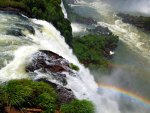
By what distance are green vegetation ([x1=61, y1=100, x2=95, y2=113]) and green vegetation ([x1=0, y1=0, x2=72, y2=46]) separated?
14943mm

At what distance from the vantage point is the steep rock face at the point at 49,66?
64.4ft

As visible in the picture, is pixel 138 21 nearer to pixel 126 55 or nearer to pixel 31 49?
pixel 126 55

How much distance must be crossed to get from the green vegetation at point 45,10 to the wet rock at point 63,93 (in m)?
12.7

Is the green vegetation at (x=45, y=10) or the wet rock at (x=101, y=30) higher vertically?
the green vegetation at (x=45, y=10)

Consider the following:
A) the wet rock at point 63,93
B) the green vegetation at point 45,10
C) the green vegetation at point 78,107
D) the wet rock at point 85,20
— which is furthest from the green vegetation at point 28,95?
the wet rock at point 85,20

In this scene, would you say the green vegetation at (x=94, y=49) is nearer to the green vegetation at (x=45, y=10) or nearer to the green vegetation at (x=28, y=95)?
the green vegetation at (x=45, y=10)

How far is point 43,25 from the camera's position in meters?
28.8

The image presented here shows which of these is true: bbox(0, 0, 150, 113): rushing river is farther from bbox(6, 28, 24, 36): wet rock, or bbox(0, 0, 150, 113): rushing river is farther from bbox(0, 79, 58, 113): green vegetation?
bbox(0, 79, 58, 113): green vegetation

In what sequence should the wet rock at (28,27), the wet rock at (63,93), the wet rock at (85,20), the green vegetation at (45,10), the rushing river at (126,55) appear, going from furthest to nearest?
the wet rock at (85,20) → the rushing river at (126,55) → the green vegetation at (45,10) → the wet rock at (28,27) → the wet rock at (63,93)

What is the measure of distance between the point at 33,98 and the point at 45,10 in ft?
56.0

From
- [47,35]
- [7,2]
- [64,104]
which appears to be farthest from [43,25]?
[64,104]

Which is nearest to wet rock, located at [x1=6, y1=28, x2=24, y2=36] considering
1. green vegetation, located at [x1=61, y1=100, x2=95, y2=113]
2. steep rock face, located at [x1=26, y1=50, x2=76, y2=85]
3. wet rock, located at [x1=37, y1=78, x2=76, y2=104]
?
steep rock face, located at [x1=26, y1=50, x2=76, y2=85]

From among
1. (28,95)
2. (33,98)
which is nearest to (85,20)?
(33,98)

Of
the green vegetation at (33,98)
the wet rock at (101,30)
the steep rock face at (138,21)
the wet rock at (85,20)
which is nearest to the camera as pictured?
the green vegetation at (33,98)
